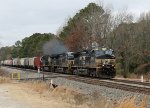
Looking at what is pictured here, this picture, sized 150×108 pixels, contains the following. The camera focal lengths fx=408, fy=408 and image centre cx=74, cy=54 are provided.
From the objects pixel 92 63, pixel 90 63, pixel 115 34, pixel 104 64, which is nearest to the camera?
pixel 104 64

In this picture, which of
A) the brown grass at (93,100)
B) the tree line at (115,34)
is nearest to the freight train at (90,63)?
the tree line at (115,34)

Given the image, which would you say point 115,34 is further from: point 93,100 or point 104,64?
point 93,100

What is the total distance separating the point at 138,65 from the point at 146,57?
5.02 ft

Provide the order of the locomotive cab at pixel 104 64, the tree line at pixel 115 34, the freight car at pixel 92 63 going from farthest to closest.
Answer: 1. the tree line at pixel 115 34
2. the freight car at pixel 92 63
3. the locomotive cab at pixel 104 64

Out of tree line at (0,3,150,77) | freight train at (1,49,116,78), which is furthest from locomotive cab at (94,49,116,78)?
tree line at (0,3,150,77)

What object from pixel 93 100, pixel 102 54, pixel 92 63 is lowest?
pixel 93 100

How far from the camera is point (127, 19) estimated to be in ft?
248

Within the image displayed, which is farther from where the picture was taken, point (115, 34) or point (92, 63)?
point (115, 34)

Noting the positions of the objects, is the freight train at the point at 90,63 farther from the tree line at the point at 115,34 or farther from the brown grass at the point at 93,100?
the brown grass at the point at 93,100

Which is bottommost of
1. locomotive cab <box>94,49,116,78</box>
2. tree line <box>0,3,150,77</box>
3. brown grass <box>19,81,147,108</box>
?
brown grass <box>19,81,147,108</box>

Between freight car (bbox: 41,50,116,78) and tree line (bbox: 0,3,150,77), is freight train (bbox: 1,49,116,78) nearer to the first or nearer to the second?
freight car (bbox: 41,50,116,78)

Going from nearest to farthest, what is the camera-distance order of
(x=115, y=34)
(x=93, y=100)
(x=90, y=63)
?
(x=93, y=100)
(x=90, y=63)
(x=115, y=34)

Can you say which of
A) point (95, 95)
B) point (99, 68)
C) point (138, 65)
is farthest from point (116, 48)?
point (95, 95)

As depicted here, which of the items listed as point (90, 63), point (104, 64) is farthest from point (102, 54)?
point (90, 63)
